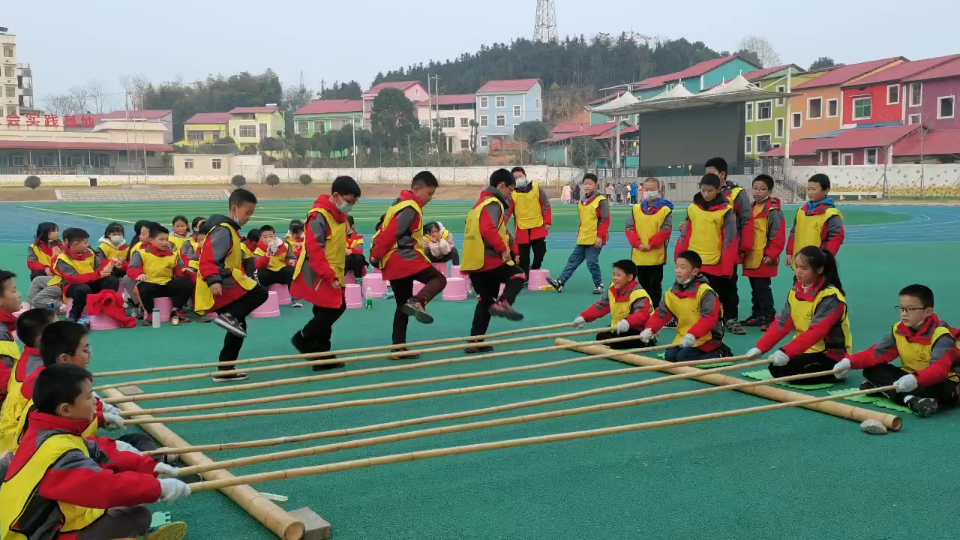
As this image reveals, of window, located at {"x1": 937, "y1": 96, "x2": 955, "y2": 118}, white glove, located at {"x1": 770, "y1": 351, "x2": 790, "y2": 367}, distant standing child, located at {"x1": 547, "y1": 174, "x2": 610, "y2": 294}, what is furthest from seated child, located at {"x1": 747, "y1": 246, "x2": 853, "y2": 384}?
window, located at {"x1": 937, "y1": 96, "x2": 955, "y2": 118}

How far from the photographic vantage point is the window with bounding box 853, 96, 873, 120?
5225cm

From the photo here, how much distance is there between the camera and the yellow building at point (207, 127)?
91.6 m

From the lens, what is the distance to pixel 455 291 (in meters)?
11.9

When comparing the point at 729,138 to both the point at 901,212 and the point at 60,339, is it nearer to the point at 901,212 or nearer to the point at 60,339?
the point at 901,212

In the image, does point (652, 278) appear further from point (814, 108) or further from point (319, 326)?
point (814, 108)

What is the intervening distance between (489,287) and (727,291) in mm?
2783

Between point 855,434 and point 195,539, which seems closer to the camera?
point 195,539

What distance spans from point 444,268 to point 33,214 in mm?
30890

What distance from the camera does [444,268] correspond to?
41.8 feet

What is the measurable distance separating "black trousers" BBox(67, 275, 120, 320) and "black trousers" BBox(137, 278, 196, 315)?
54 cm

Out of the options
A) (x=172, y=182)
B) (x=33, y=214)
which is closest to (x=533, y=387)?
(x=33, y=214)

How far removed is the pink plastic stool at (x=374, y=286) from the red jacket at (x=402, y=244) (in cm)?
424

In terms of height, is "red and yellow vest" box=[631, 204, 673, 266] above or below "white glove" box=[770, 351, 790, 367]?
above

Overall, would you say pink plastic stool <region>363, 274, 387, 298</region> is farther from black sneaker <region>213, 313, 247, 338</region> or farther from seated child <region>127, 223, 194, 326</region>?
black sneaker <region>213, 313, 247, 338</region>
